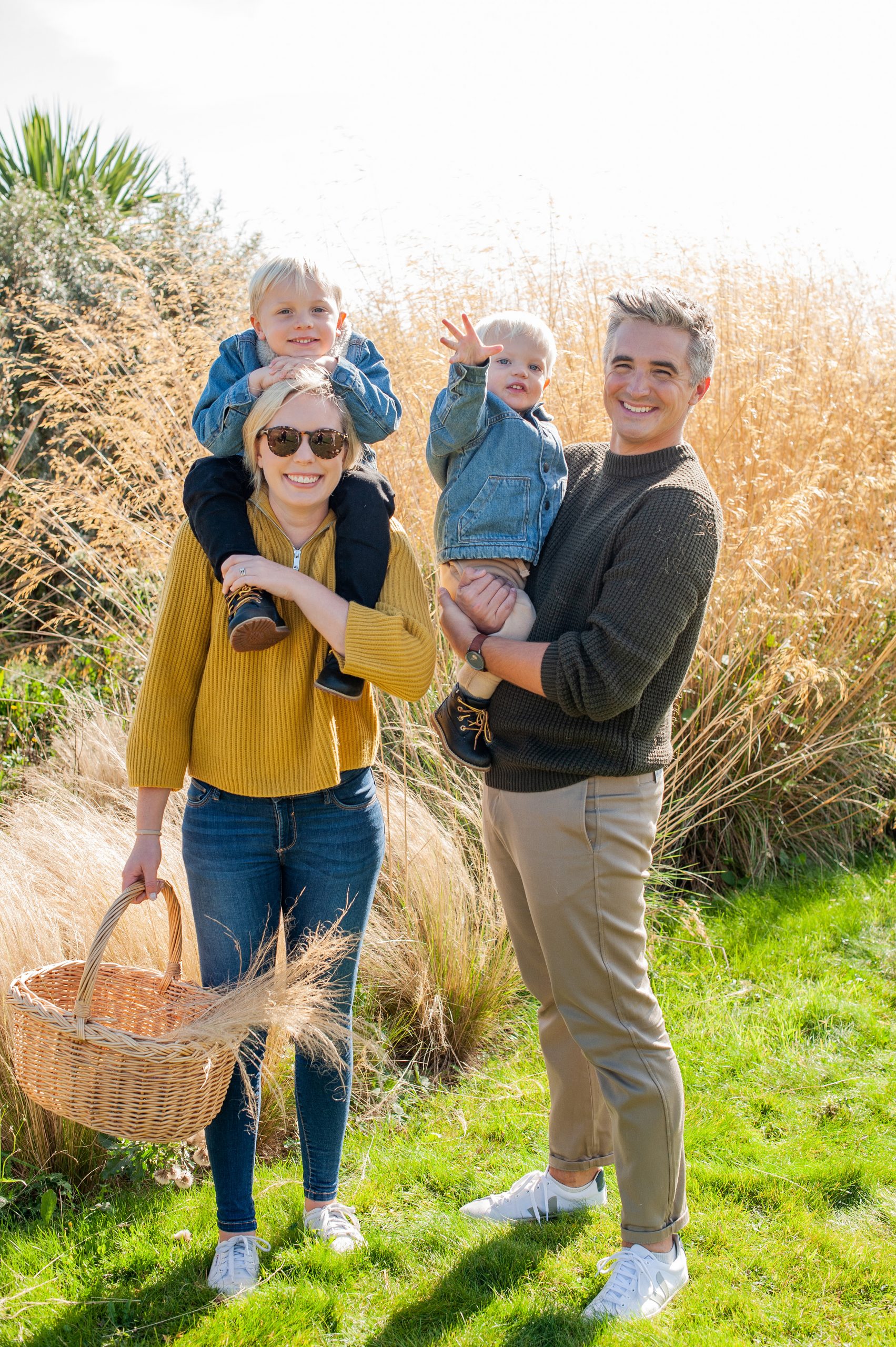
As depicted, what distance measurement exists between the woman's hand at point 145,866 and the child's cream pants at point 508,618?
0.74 metres

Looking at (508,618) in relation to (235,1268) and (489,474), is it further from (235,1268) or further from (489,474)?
(235,1268)

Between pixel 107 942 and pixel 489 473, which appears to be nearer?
pixel 107 942

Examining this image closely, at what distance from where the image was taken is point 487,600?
2.20 metres

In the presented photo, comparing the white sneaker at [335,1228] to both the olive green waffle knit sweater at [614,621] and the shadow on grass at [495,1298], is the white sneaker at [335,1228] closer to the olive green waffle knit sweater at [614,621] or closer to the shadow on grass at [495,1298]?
the shadow on grass at [495,1298]

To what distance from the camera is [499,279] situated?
5.40 meters

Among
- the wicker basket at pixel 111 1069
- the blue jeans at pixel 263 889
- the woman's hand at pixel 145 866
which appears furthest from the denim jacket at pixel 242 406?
the wicker basket at pixel 111 1069

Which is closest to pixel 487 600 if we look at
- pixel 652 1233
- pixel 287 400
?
pixel 287 400

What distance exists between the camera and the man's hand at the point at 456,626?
2191 millimetres

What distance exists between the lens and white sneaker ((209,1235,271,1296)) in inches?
88.1

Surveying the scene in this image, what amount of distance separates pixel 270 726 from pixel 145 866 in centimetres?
40

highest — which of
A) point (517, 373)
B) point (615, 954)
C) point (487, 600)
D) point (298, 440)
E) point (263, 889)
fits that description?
→ point (517, 373)

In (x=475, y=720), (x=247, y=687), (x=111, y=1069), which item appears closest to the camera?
(x=111, y=1069)

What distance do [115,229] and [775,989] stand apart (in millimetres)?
7828

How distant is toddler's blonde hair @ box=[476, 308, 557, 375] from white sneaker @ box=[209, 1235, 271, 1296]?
2.12 m
